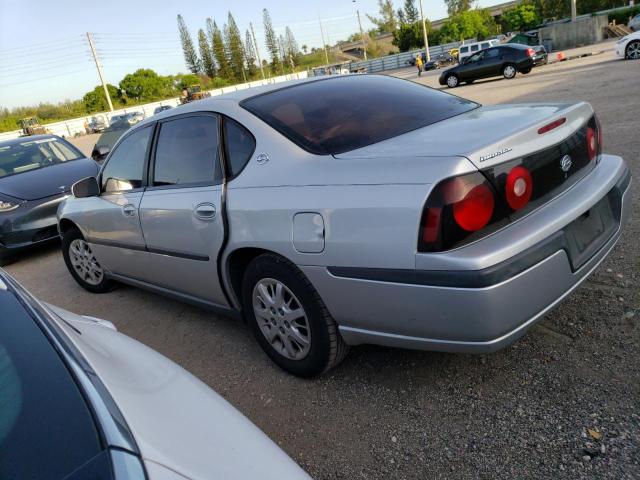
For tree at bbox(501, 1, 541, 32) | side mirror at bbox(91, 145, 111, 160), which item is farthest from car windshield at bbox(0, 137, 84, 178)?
tree at bbox(501, 1, 541, 32)

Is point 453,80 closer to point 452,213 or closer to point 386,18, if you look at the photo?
point 452,213

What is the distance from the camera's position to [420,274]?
2.06 metres

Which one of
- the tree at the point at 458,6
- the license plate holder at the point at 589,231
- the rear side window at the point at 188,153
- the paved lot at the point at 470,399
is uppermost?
the tree at the point at 458,6

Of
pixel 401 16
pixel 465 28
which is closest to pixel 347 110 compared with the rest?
pixel 465 28

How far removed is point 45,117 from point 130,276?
77.9 m

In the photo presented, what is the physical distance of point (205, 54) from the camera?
9350 cm

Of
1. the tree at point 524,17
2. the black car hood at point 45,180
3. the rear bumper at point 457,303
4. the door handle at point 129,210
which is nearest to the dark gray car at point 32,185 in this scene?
the black car hood at point 45,180

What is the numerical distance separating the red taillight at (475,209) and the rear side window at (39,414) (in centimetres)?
144

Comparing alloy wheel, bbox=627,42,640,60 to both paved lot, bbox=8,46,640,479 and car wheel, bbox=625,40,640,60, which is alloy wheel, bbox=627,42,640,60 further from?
paved lot, bbox=8,46,640,479

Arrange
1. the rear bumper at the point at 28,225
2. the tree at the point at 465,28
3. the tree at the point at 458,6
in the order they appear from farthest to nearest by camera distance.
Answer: the tree at the point at 458,6 → the tree at the point at 465,28 → the rear bumper at the point at 28,225

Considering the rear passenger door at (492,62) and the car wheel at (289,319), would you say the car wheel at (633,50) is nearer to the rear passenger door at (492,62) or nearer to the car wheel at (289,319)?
the rear passenger door at (492,62)

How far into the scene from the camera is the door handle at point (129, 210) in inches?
145

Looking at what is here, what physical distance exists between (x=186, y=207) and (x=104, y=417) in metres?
2.10

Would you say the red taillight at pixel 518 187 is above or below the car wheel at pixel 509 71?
above
